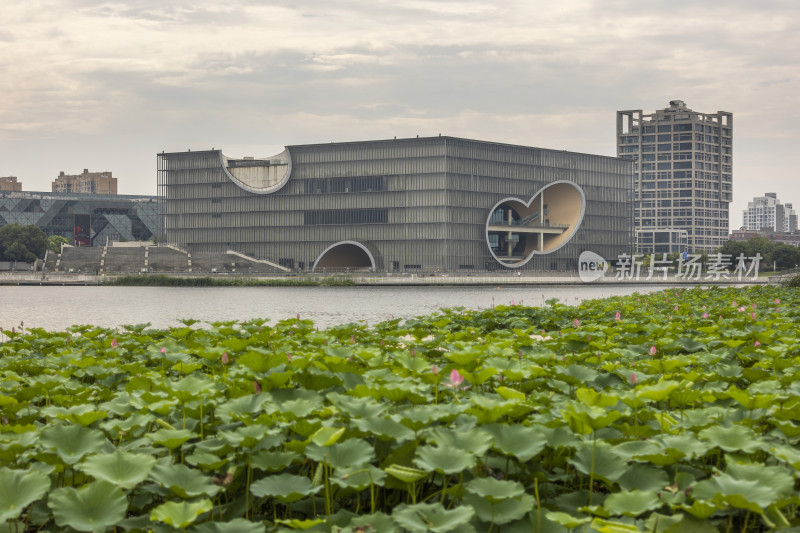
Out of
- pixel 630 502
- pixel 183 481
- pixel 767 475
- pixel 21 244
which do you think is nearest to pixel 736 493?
pixel 767 475

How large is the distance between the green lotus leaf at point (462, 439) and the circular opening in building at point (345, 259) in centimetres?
11441

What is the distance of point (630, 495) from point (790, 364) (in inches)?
168

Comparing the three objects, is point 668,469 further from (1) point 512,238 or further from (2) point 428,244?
(1) point 512,238

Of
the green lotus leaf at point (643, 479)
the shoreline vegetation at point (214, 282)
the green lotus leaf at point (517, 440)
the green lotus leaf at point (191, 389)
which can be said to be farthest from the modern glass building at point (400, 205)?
the green lotus leaf at point (643, 479)

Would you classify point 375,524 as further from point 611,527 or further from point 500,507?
point 611,527

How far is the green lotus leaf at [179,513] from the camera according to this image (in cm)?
381

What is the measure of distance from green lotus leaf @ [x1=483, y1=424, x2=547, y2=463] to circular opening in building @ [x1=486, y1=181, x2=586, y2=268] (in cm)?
11714

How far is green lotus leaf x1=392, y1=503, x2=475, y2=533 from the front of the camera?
A: 3.78m

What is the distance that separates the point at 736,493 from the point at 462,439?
4.56 ft

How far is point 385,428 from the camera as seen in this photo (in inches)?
191

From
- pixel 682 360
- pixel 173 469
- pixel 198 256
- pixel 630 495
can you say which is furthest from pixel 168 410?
pixel 198 256

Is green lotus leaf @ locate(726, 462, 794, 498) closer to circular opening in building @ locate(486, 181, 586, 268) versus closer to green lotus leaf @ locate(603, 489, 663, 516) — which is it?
green lotus leaf @ locate(603, 489, 663, 516)

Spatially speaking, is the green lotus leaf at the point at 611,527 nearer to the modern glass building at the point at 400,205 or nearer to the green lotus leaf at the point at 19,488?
Result: the green lotus leaf at the point at 19,488

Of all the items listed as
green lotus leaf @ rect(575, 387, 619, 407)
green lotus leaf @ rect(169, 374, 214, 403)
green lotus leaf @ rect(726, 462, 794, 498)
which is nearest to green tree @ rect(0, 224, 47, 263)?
green lotus leaf @ rect(169, 374, 214, 403)
